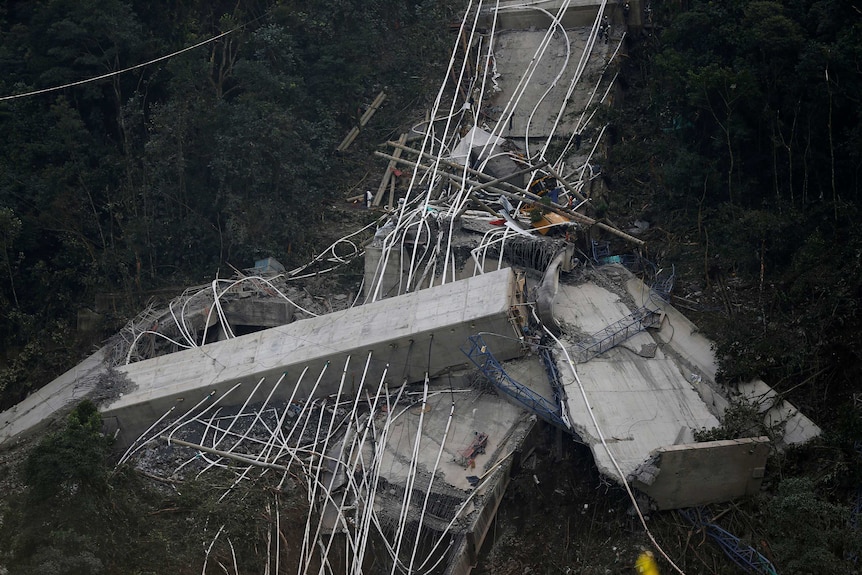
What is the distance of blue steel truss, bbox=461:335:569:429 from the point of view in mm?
Answer: 11484

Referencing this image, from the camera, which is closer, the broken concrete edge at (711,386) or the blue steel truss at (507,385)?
the broken concrete edge at (711,386)

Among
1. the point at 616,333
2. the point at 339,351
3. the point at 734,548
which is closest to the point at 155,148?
the point at 339,351

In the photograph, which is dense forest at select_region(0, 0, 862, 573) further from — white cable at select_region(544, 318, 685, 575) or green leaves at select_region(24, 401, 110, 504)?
white cable at select_region(544, 318, 685, 575)

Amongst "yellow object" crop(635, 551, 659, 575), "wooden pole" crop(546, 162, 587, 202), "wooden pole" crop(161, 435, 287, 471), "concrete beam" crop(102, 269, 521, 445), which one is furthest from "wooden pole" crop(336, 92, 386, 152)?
"yellow object" crop(635, 551, 659, 575)

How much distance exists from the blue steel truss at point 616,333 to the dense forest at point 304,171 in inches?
23.9

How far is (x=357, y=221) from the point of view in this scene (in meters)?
15.9

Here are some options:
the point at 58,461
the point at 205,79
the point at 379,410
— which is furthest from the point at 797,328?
the point at 205,79

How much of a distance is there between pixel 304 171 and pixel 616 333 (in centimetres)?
618

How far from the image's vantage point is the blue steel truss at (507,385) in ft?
37.7

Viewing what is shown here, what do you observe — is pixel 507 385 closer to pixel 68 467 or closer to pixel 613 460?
pixel 613 460

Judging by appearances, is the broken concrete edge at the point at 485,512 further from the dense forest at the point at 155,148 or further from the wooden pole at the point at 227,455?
the dense forest at the point at 155,148

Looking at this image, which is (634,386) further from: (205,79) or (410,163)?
(205,79)

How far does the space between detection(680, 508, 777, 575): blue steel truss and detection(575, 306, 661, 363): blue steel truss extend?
238 cm

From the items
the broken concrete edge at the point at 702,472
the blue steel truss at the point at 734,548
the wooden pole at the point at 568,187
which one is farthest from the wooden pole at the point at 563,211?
the blue steel truss at the point at 734,548
